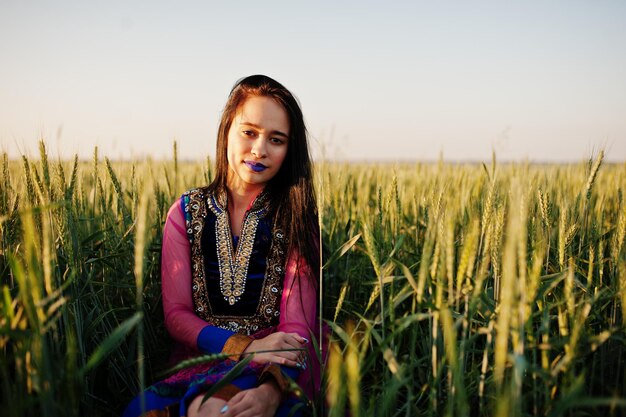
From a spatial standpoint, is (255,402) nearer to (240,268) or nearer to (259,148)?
(240,268)

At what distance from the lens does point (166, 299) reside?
4.70ft

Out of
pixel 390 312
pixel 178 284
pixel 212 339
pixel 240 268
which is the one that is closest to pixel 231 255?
pixel 240 268

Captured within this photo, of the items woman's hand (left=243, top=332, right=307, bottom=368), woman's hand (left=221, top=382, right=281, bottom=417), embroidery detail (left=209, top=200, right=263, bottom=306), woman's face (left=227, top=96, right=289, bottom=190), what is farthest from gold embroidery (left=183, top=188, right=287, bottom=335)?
woman's hand (left=221, top=382, right=281, bottom=417)

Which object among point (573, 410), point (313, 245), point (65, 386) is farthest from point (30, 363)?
point (573, 410)

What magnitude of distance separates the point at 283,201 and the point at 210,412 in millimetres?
763

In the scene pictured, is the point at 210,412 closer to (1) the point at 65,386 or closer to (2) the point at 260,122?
(1) the point at 65,386

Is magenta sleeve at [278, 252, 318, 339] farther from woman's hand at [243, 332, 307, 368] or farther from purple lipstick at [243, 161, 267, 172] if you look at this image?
purple lipstick at [243, 161, 267, 172]

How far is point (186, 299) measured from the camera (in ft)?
4.75

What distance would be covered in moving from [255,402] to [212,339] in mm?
286

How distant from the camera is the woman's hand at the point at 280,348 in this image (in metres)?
1.16

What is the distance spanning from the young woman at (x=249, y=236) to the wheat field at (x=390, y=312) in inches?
6.1

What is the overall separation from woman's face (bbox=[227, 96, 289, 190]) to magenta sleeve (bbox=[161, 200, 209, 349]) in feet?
0.96

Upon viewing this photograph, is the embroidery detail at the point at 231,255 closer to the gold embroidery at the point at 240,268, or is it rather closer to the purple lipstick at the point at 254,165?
the gold embroidery at the point at 240,268

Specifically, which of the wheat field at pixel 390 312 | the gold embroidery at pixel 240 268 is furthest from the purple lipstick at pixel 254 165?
the wheat field at pixel 390 312
